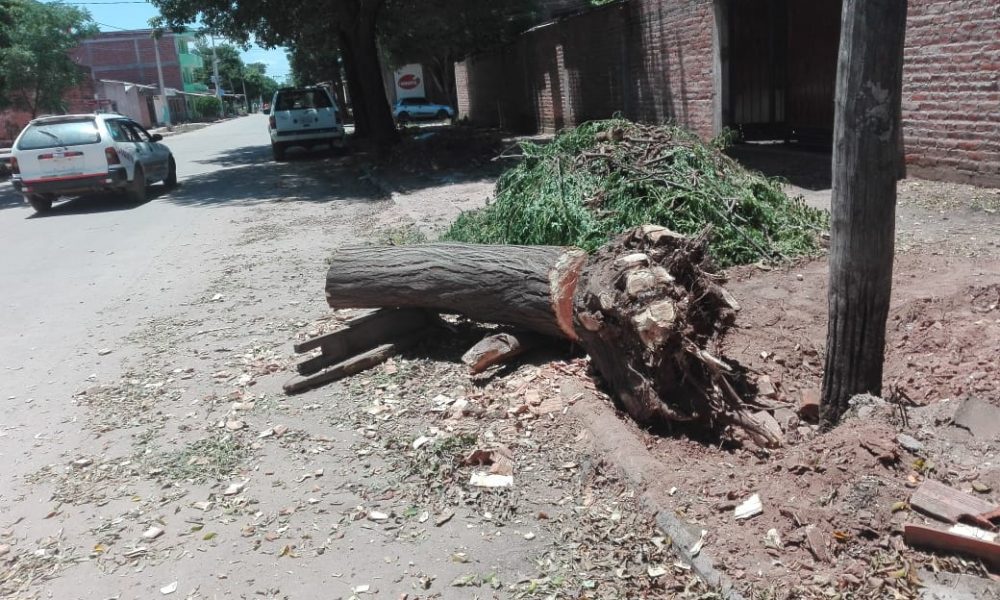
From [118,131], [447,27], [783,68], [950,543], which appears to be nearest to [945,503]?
[950,543]

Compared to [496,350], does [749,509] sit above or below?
below

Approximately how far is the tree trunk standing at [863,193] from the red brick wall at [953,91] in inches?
243

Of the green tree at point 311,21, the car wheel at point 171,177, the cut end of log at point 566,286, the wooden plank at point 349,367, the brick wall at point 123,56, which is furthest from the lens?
the brick wall at point 123,56

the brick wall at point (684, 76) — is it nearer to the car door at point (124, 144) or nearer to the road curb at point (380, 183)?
the road curb at point (380, 183)

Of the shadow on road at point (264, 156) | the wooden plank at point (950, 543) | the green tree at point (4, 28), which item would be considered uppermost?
the green tree at point (4, 28)

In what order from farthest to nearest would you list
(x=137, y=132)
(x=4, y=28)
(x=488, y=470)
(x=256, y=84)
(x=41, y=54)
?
1. (x=256, y=84)
2. (x=41, y=54)
3. (x=4, y=28)
4. (x=137, y=132)
5. (x=488, y=470)

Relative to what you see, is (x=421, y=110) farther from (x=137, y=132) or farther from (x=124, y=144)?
(x=124, y=144)

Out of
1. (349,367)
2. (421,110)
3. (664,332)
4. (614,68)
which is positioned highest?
(421,110)

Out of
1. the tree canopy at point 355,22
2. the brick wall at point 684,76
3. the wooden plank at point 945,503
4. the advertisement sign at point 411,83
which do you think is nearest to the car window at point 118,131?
the tree canopy at point 355,22

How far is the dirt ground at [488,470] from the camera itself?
10.3 feet

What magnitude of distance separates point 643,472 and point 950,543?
1.28 m

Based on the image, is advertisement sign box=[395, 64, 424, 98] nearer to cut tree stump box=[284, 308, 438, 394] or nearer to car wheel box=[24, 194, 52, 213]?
car wheel box=[24, 194, 52, 213]

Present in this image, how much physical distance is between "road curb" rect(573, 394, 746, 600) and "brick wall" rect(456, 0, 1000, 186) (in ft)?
21.6

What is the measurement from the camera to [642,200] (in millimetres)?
6910
